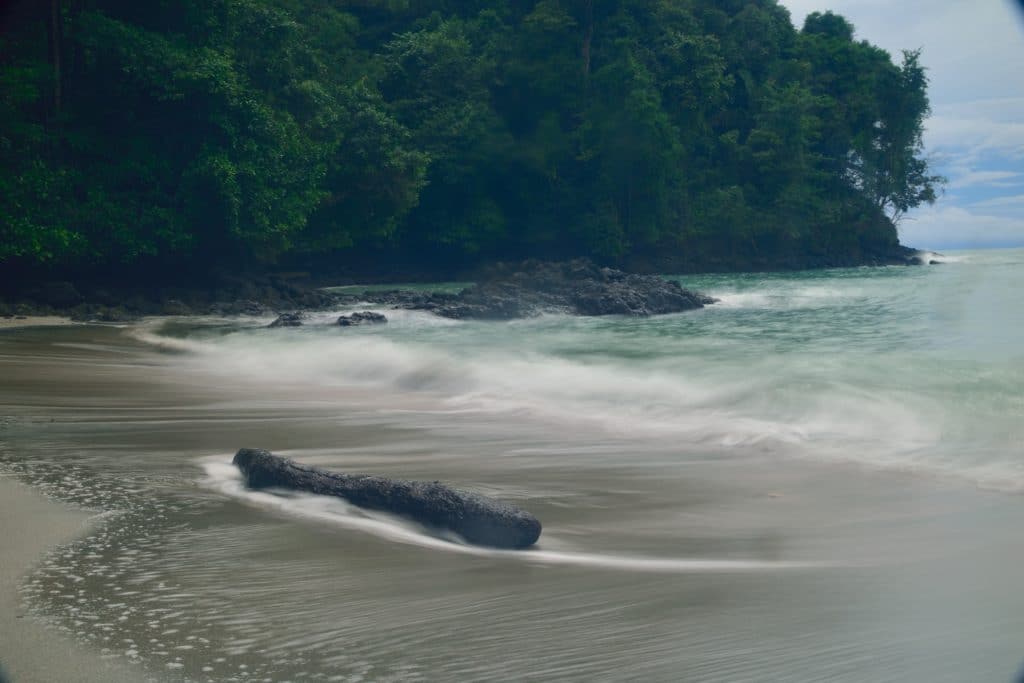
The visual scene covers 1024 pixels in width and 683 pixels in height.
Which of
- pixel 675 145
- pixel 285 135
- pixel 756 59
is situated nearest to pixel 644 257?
pixel 675 145

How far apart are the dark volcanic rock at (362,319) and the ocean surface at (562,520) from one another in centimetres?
730

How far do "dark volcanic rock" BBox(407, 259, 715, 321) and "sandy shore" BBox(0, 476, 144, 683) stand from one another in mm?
17492

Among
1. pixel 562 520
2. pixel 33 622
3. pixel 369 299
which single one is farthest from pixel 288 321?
pixel 33 622

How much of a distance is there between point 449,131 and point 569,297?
17882 millimetres

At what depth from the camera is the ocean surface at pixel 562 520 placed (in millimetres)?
3098

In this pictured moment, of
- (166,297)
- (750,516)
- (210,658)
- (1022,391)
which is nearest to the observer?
(210,658)

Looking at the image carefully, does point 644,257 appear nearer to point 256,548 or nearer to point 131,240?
point 131,240

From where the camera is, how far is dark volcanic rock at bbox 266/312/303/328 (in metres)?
18.8

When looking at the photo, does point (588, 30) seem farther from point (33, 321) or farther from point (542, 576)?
point (542, 576)

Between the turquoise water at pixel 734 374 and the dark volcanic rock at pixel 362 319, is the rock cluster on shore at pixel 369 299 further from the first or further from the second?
the turquoise water at pixel 734 374

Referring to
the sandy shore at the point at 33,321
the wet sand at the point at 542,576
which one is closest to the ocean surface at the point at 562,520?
the wet sand at the point at 542,576

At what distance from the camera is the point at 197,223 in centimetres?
2505

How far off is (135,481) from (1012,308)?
1864 cm

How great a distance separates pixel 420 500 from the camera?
4543mm
